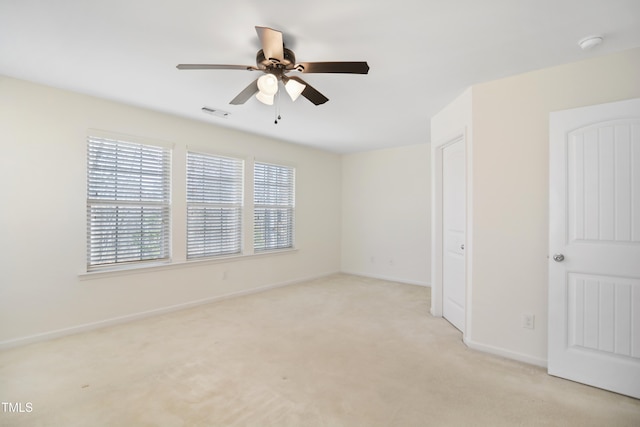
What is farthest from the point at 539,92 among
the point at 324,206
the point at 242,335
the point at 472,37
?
the point at 324,206

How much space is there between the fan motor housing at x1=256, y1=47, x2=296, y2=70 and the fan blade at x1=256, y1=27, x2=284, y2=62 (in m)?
0.04

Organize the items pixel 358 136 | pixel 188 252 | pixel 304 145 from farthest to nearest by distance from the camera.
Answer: pixel 304 145, pixel 358 136, pixel 188 252

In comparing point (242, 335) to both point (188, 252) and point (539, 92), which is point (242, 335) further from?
point (539, 92)

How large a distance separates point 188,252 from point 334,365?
8.46ft

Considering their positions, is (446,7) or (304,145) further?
(304,145)

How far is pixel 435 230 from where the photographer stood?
12.3 ft

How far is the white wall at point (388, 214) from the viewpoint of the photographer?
5.33 metres

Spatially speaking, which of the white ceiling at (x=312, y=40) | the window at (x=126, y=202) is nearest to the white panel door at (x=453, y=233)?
the white ceiling at (x=312, y=40)

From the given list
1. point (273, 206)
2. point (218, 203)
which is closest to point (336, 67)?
point (218, 203)

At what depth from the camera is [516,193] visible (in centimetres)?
259

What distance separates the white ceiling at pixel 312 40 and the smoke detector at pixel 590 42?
0.13ft

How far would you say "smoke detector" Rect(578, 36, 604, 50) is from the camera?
2.03m

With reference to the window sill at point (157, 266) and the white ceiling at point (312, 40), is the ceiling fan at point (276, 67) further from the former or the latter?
the window sill at point (157, 266)

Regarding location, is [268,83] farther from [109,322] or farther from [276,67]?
[109,322]
